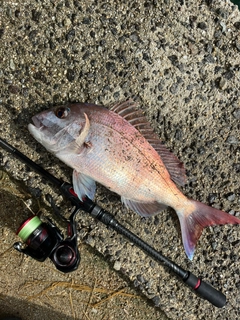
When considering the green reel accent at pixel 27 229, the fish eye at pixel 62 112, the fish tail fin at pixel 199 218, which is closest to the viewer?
the fish eye at pixel 62 112

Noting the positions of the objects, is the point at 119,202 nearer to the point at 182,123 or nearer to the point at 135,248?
the point at 135,248

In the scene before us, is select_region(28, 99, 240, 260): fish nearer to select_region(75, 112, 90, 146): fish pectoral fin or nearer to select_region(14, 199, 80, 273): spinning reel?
select_region(75, 112, 90, 146): fish pectoral fin

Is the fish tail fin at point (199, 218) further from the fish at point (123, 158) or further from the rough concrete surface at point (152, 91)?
the rough concrete surface at point (152, 91)

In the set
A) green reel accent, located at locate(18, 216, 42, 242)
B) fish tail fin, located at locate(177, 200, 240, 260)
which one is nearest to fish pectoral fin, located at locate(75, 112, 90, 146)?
green reel accent, located at locate(18, 216, 42, 242)

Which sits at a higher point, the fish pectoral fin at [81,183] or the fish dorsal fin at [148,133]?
the fish dorsal fin at [148,133]

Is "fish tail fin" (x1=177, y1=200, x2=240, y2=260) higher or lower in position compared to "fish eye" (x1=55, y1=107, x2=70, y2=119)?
lower

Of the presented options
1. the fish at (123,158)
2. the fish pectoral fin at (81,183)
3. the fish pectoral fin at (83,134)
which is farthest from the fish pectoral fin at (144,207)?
the fish pectoral fin at (83,134)
